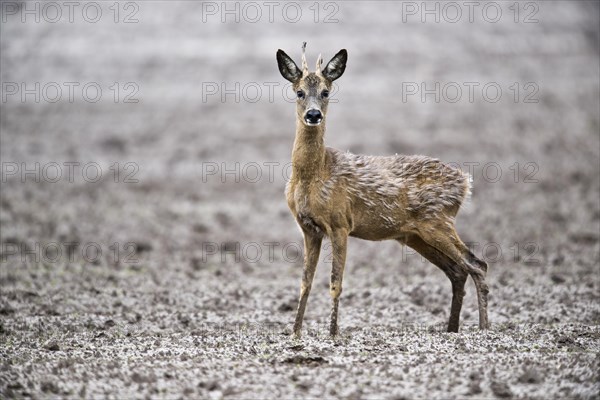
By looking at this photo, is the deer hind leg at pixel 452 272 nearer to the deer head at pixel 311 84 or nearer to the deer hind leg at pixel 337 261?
the deer hind leg at pixel 337 261

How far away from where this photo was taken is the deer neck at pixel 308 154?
1026 cm

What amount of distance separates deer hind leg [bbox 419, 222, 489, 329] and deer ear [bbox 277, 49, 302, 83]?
2.70 meters

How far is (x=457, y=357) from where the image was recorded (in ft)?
28.2

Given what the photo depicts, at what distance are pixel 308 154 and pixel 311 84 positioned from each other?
2.99 ft

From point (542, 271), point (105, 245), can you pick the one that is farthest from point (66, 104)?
point (542, 271)

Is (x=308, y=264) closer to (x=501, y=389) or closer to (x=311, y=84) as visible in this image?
(x=311, y=84)

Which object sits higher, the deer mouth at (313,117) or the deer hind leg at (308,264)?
the deer mouth at (313,117)

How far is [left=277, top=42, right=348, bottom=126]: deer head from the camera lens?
33.0 ft

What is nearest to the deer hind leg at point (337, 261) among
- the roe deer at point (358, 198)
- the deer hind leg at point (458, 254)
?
the roe deer at point (358, 198)

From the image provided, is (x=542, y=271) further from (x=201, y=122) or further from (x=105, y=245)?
(x=201, y=122)

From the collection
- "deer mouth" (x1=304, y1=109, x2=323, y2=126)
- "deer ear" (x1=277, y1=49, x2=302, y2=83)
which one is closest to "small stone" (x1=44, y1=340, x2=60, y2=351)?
"deer mouth" (x1=304, y1=109, x2=323, y2=126)

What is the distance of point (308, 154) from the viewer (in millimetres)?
10305

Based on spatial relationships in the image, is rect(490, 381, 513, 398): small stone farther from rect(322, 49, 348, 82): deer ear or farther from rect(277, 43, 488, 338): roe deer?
rect(322, 49, 348, 82): deer ear

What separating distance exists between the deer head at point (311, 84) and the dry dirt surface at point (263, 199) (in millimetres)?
2889
